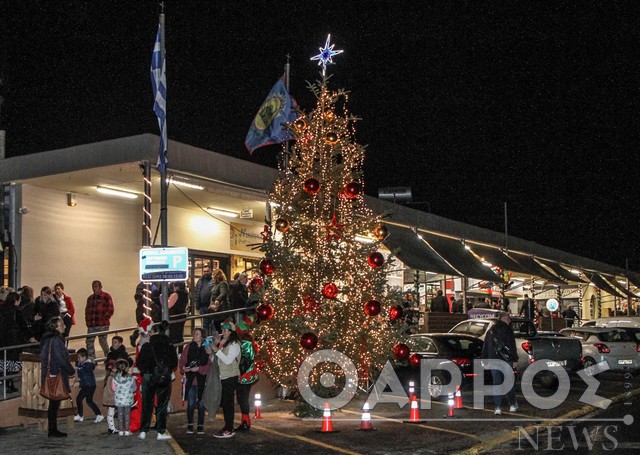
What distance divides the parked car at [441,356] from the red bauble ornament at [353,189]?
166 inches

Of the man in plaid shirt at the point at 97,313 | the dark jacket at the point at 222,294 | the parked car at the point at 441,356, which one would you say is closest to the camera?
the man in plaid shirt at the point at 97,313

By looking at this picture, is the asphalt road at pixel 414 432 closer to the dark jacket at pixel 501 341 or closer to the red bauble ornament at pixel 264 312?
the dark jacket at pixel 501 341

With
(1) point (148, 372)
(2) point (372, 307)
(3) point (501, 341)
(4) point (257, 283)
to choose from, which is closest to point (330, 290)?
(2) point (372, 307)

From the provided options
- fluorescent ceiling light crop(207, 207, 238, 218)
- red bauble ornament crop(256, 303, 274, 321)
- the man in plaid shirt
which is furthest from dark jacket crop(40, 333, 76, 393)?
fluorescent ceiling light crop(207, 207, 238, 218)

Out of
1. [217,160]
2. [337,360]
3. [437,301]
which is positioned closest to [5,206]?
[217,160]

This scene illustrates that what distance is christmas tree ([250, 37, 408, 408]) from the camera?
13.0 meters

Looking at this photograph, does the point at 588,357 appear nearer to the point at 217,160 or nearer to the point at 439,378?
the point at 439,378

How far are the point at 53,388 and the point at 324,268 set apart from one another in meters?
4.80

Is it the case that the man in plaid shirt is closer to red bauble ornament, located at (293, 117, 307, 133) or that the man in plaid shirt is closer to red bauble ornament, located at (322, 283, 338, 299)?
red bauble ornament, located at (293, 117, 307, 133)

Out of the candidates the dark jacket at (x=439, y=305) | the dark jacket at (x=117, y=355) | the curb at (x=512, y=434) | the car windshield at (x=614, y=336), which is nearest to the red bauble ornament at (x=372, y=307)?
the curb at (x=512, y=434)

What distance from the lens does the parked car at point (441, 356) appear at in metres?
16.5

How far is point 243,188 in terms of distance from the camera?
19.5 m

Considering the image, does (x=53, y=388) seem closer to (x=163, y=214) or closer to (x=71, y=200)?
(x=163, y=214)

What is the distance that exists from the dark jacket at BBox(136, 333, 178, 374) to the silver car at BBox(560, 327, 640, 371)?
545 inches
